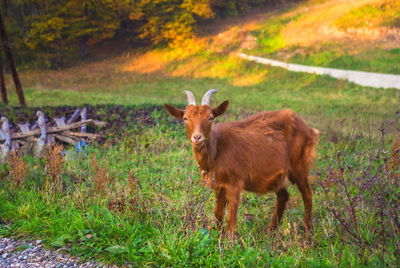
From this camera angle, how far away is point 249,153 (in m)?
6.14

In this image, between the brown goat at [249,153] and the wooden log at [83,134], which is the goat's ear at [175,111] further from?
the wooden log at [83,134]

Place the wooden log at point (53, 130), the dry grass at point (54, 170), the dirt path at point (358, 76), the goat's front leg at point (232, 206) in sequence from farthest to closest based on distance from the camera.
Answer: the dirt path at point (358, 76) → the wooden log at point (53, 130) → the dry grass at point (54, 170) → the goat's front leg at point (232, 206)

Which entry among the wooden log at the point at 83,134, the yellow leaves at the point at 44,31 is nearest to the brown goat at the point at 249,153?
the wooden log at the point at 83,134

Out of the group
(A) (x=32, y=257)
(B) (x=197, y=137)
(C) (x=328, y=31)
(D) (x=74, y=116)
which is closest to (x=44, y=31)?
(C) (x=328, y=31)

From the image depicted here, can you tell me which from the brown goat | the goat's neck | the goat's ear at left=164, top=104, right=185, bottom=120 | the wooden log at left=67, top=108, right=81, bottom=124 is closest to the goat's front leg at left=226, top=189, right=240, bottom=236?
the brown goat

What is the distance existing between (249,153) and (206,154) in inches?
31.4

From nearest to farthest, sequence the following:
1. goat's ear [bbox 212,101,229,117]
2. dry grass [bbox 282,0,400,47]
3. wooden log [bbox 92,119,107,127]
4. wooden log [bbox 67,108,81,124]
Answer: goat's ear [bbox 212,101,229,117], wooden log [bbox 92,119,107,127], wooden log [bbox 67,108,81,124], dry grass [bbox 282,0,400,47]

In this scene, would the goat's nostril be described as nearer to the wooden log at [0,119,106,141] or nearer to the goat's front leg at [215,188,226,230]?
the goat's front leg at [215,188,226,230]

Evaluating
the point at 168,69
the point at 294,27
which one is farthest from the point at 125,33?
the point at 294,27

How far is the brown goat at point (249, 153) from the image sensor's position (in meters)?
5.59

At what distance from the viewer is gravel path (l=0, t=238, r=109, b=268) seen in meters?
4.55

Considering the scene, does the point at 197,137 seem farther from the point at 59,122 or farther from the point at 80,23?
the point at 80,23

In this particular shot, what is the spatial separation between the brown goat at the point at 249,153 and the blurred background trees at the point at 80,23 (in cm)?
3245

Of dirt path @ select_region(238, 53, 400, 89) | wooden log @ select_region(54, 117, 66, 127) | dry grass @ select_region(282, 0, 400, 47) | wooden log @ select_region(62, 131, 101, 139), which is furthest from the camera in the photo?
dry grass @ select_region(282, 0, 400, 47)
